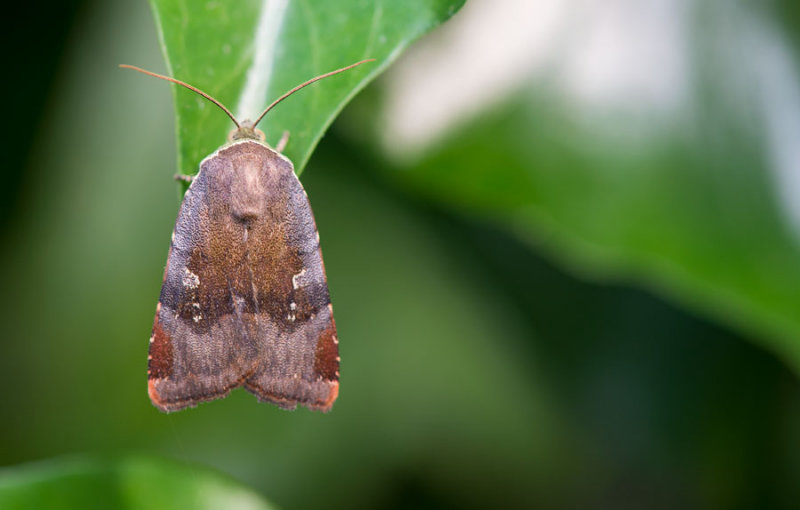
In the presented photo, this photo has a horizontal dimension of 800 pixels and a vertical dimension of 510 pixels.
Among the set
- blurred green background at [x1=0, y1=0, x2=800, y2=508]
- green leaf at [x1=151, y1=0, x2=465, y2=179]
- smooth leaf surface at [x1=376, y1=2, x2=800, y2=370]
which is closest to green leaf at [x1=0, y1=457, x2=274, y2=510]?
blurred green background at [x1=0, y1=0, x2=800, y2=508]

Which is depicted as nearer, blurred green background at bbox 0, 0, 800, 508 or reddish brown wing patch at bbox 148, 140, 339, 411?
reddish brown wing patch at bbox 148, 140, 339, 411

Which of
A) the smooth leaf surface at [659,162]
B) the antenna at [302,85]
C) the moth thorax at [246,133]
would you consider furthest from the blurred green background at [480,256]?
the antenna at [302,85]

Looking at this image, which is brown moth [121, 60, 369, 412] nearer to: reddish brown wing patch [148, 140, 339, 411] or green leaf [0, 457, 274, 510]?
reddish brown wing patch [148, 140, 339, 411]

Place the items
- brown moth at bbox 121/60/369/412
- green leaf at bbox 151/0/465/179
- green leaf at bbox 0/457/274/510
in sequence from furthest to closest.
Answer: brown moth at bbox 121/60/369/412
green leaf at bbox 0/457/274/510
green leaf at bbox 151/0/465/179

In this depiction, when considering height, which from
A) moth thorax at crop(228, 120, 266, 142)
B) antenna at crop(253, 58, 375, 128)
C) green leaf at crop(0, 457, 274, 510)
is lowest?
green leaf at crop(0, 457, 274, 510)

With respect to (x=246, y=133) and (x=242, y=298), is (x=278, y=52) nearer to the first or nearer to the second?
(x=246, y=133)

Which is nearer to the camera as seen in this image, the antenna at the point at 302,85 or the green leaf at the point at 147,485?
the antenna at the point at 302,85

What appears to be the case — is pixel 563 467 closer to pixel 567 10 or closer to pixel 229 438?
pixel 229 438

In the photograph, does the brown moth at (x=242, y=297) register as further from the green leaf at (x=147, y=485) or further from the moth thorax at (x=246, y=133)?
the green leaf at (x=147, y=485)
